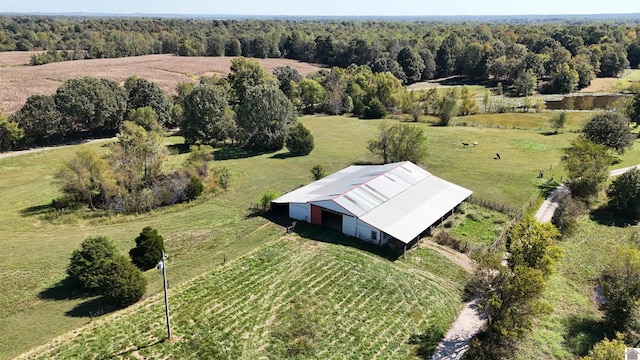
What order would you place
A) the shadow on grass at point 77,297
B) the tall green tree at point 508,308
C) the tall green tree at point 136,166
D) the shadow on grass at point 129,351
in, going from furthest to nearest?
the tall green tree at point 136,166, the shadow on grass at point 77,297, the tall green tree at point 508,308, the shadow on grass at point 129,351

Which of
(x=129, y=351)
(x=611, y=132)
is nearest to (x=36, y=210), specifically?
(x=129, y=351)

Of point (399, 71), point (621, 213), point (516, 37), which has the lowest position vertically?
point (621, 213)

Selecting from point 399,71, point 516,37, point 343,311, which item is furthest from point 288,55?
point 343,311

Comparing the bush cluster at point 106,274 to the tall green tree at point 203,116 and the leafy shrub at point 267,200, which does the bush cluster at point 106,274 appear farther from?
the tall green tree at point 203,116

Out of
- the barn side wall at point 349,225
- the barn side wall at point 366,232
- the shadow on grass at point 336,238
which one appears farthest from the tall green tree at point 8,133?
the barn side wall at point 366,232

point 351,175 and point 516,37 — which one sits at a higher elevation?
point 516,37

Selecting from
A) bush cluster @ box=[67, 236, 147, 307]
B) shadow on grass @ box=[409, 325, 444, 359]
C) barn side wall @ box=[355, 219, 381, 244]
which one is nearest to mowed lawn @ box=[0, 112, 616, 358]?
bush cluster @ box=[67, 236, 147, 307]

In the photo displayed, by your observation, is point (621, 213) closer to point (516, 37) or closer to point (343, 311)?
point (343, 311)

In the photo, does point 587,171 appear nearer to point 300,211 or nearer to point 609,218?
point 609,218
